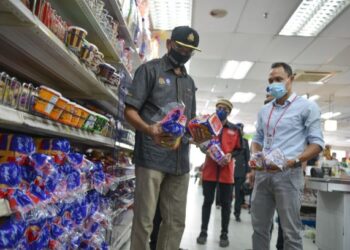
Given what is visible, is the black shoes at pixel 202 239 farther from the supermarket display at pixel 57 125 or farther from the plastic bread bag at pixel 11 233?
the plastic bread bag at pixel 11 233

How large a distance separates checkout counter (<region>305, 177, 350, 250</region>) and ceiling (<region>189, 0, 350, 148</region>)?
263 centimetres

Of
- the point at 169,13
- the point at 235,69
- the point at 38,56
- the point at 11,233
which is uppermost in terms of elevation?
the point at 235,69

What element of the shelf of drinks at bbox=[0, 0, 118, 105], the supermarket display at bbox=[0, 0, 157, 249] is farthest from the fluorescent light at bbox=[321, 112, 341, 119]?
the shelf of drinks at bbox=[0, 0, 118, 105]

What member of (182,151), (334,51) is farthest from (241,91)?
(182,151)

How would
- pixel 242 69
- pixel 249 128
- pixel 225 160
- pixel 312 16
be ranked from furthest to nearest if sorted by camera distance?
pixel 249 128 < pixel 242 69 < pixel 312 16 < pixel 225 160

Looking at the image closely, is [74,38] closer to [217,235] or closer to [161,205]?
[161,205]

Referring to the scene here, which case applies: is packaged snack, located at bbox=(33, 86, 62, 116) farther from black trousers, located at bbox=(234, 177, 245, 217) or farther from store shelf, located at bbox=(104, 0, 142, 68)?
black trousers, located at bbox=(234, 177, 245, 217)

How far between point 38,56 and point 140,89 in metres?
0.54

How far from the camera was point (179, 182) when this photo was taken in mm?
1853

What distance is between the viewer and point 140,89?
1.77 metres

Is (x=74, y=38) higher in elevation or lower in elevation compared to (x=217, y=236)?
higher

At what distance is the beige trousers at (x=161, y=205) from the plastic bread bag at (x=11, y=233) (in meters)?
0.67

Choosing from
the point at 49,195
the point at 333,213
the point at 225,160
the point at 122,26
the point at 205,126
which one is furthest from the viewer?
the point at 333,213

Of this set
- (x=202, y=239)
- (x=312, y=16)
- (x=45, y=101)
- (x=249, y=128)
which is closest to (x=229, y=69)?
(x=312, y=16)
